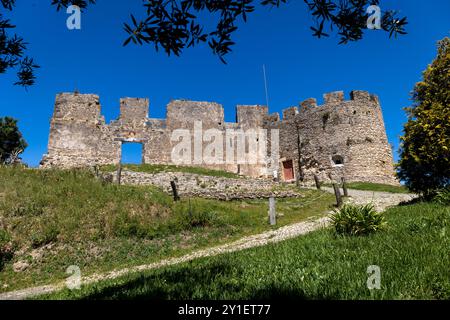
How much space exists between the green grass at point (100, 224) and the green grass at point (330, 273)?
5.87 m

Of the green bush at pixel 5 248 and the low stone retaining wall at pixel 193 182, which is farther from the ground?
the low stone retaining wall at pixel 193 182

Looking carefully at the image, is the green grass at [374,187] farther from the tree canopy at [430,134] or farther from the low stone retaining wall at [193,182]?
the tree canopy at [430,134]

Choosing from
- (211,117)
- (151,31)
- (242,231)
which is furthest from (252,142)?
(151,31)

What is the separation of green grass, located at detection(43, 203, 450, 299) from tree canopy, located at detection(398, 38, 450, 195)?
Result: 20.0ft

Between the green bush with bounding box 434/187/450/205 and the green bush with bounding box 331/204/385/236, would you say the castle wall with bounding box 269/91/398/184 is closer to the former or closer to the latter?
the green bush with bounding box 434/187/450/205

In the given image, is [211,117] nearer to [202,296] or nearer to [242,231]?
[242,231]

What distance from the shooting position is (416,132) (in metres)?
12.4

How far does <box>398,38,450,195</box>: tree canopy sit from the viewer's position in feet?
38.4

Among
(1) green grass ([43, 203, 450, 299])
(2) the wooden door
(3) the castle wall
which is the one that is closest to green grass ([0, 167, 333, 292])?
(1) green grass ([43, 203, 450, 299])

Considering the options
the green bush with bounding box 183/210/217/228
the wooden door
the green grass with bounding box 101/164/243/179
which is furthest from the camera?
the wooden door

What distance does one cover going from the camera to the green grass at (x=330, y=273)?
378cm

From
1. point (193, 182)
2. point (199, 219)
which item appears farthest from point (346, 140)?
point (199, 219)

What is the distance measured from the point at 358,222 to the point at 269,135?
27250 millimetres

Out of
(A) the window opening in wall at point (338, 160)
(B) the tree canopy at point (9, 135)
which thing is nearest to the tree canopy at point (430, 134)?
(A) the window opening in wall at point (338, 160)
